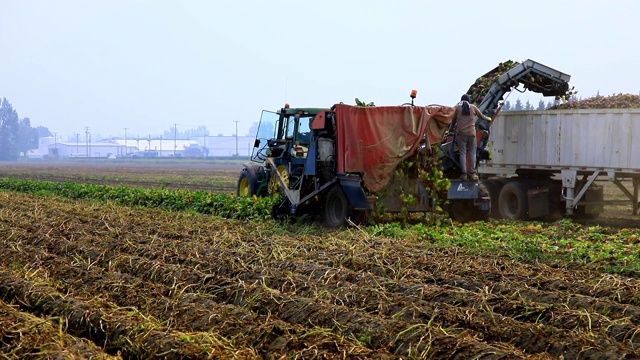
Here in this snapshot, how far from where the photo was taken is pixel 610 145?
18984mm

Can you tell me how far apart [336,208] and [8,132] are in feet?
586

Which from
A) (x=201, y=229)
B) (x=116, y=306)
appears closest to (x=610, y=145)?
(x=201, y=229)

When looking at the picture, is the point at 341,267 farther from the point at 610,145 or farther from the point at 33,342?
the point at 610,145

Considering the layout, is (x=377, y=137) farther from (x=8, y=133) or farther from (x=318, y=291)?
(x=8, y=133)

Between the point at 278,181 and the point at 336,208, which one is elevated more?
the point at 278,181

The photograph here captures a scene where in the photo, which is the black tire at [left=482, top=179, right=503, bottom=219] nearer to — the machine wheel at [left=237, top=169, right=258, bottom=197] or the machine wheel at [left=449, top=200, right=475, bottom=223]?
the machine wheel at [left=449, top=200, right=475, bottom=223]

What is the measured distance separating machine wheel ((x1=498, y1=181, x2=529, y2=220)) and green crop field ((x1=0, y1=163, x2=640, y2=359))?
363 cm

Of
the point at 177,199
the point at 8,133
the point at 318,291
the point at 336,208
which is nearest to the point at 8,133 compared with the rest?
the point at 8,133

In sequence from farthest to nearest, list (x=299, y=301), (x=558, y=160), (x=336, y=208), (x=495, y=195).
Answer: (x=495, y=195) → (x=558, y=160) → (x=336, y=208) → (x=299, y=301)

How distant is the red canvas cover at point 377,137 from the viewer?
56.1 ft

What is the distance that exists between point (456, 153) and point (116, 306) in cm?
1019

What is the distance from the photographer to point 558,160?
20.3 m

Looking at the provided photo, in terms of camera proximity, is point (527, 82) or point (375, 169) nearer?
point (375, 169)

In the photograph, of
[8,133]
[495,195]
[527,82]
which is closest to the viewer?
[527,82]
